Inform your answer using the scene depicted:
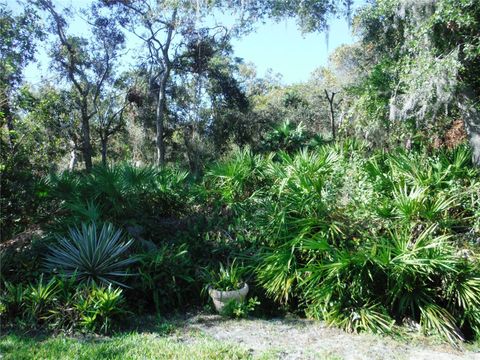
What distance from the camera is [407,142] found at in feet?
30.9

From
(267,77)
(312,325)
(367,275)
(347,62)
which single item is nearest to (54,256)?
(312,325)

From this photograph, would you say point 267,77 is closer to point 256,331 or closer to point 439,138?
point 439,138

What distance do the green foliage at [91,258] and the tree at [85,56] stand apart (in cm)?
1343

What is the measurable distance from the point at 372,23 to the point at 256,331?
313 inches

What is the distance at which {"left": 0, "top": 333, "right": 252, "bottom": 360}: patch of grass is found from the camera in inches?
156

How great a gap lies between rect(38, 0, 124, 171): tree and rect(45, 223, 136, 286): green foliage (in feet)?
44.0

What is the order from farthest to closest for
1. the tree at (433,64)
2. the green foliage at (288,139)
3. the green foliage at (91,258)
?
1. the green foliage at (288,139)
2. the tree at (433,64)
3. the green foliage at (91,258)

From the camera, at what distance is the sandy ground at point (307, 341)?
4.31 meters

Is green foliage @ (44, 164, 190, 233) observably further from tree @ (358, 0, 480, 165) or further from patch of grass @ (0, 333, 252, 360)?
tree @ (358, 0, 480, 165)

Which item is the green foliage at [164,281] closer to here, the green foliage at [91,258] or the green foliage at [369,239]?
the green foliage at [91,258]

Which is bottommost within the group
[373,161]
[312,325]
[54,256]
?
[312,325]

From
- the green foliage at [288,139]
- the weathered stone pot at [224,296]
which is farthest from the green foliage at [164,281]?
the green foliage at [288,139]

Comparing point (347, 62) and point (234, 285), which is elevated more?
point (347, 62)

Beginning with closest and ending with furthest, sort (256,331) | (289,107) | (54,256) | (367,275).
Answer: (256,331) < (367,275) < (54,256) < (289,107)
